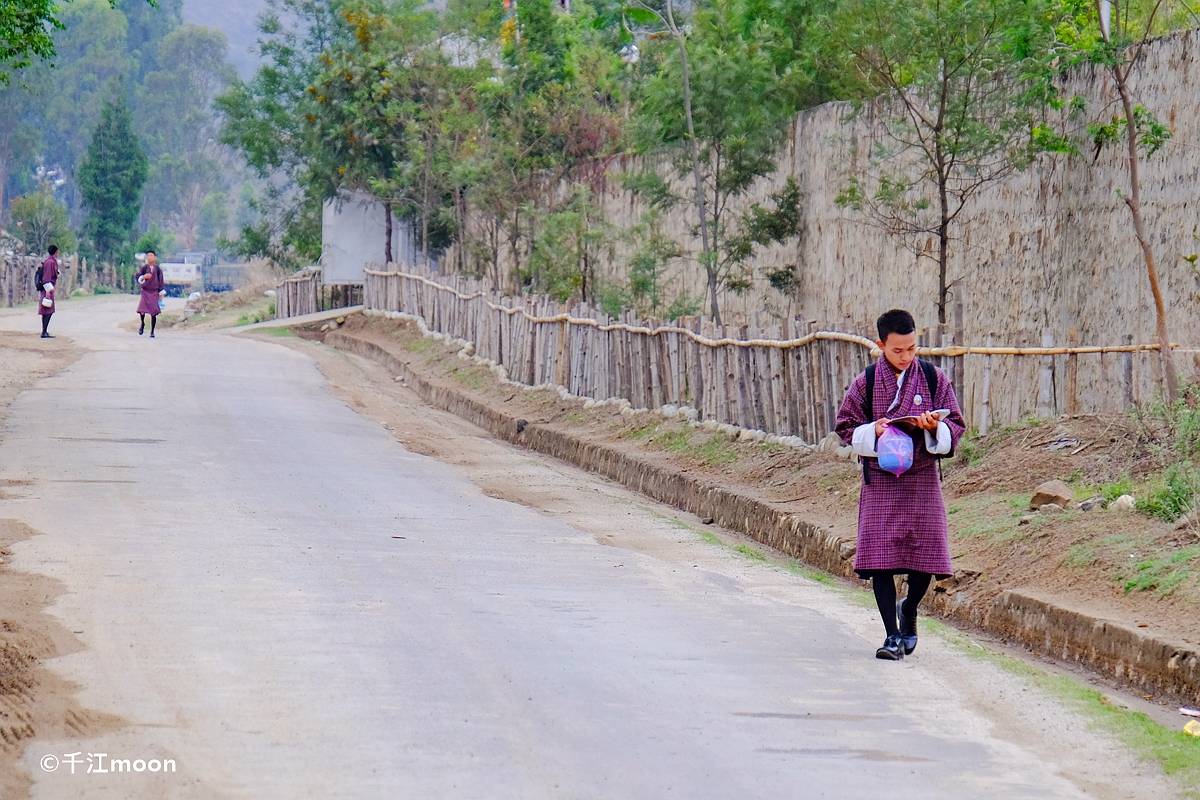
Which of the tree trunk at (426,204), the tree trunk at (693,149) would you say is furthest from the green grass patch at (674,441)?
the tree trunk at (426,204)

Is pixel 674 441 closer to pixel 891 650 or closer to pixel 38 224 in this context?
pixel 891 650

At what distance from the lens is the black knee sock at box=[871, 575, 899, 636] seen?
27.6ft

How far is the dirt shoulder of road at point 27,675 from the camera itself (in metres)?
6.21

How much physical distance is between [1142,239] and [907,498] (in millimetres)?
5706

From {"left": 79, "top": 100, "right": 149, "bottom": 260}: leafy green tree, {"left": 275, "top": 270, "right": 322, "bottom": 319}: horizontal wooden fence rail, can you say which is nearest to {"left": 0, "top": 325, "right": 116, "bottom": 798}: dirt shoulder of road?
{"left": 275, "top": 270, "right": 322, "bottom": 319}: horizontal wooden fence rail

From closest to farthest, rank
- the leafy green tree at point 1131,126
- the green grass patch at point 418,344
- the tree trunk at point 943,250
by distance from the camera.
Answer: the leafy green tree at point 1131,126 < the tree trunk at point 943,250 < the green grass patch at point 418,344

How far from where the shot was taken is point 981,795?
233 inches

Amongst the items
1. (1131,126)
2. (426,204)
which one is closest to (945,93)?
(1131,126)

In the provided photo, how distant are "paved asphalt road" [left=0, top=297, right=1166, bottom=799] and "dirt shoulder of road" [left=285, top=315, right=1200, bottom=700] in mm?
942

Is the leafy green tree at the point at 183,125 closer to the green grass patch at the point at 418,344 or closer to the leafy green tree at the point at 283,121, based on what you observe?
the leafy green tree at the point at 283,121

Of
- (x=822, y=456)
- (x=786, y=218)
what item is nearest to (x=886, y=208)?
(x=786, y=218)

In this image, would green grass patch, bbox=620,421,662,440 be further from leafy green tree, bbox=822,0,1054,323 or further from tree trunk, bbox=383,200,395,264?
tree trunk, bbox=383,200,395,264

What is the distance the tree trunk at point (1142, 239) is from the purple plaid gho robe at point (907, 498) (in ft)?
14.0

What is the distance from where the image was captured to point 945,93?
17000 mm
